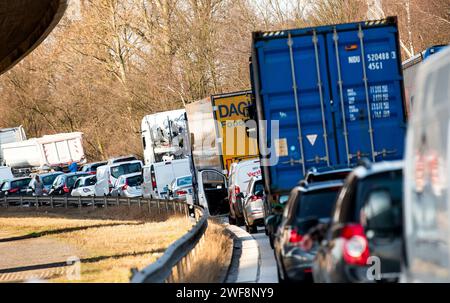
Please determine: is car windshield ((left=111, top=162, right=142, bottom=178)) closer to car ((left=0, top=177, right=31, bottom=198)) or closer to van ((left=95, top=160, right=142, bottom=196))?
van ((left=95, top=160, right=142, bottom=196))

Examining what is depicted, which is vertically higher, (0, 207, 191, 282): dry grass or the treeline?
the treeline

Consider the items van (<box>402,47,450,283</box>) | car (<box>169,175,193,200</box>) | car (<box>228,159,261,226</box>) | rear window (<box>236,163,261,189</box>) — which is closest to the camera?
van (<box>402,47,450,283</box>)

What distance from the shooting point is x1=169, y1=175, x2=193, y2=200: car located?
44.3m

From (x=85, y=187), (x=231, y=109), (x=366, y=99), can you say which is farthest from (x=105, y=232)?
(x=85, y=187)

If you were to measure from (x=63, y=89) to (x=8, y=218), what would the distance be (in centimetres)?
3151

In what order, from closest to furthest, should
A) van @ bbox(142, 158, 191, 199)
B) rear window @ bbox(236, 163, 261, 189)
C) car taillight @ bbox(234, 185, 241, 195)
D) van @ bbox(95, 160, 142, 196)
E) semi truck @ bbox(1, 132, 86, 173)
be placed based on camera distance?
rear window @ bbox(236, 163, 261, 189) < car taillight @ bbox(234, 185, 241, 195) < van @ bbox(142, 158, 191, 199) < van @ bbox(95, 160, 142, 196) < semi truck @ bbox(1, 132, 86, 173)

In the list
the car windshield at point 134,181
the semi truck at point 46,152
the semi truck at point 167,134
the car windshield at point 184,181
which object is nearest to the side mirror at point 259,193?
the car windshield at point 184,181

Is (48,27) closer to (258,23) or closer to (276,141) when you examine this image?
(276,141)

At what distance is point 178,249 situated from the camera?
648 inches

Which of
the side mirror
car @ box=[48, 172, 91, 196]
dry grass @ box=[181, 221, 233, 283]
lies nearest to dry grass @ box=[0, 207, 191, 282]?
dry grass @ box=[181, 221, 233, 283]

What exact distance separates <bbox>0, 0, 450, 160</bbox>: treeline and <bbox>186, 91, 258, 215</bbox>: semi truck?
13.1 metres

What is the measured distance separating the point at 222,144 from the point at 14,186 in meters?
37.1

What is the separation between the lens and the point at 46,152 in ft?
270
